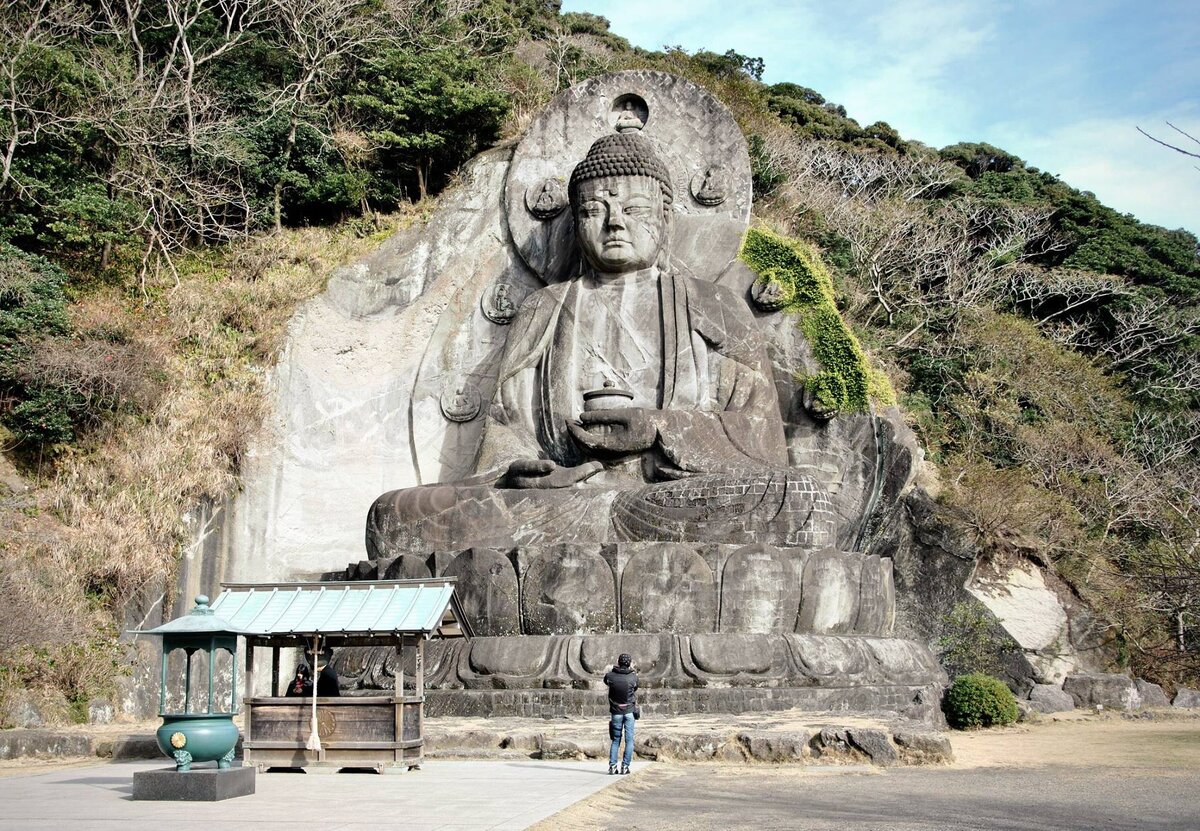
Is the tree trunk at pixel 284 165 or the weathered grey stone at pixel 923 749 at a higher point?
the tree trunk at pixel 284 165

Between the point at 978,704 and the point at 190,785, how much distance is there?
6.58 metres

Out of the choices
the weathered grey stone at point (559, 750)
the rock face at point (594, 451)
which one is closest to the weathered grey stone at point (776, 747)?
the rock face at point (594, 451)

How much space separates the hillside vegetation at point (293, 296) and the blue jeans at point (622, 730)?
3.79m

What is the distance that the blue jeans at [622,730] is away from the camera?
6.51m

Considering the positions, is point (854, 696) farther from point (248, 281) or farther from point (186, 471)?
point (248, 281)

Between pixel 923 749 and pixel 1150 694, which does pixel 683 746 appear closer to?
pixel 923 749

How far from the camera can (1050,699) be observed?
460 inches

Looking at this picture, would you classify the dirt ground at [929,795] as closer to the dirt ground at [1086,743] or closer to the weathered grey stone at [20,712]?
the dirt ground at [1086,743]

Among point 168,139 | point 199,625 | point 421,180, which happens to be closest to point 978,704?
point 199,625

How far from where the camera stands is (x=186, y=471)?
477 inches

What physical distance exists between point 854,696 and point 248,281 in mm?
8623

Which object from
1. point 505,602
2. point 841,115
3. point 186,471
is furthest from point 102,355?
point 841,115

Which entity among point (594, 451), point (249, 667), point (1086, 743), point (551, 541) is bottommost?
point (1086, 743)

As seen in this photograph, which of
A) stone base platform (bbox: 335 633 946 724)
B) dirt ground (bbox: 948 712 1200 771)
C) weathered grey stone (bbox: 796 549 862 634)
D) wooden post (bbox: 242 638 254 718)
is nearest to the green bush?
dirt ground (bbox: 948 712 1200 771)
